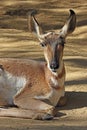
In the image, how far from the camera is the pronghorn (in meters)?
7.37

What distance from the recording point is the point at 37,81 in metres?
7.69

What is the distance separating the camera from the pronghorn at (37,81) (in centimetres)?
737

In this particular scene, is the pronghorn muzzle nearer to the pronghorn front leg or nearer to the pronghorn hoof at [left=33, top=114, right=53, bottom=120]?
the pronghorn front leg

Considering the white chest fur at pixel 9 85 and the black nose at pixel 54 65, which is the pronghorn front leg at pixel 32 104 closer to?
the white chest fur at pixel 9 85

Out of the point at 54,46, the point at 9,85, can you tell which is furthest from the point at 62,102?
the point at 54,46

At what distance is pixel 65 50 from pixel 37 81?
4.67 meters

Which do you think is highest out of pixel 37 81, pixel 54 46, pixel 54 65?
pixel 54 46

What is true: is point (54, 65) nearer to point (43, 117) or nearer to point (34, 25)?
point (43, 117)

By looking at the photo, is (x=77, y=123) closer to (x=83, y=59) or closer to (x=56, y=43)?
(x=56, y=43)

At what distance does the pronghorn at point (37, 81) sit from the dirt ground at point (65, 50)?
0.80 feet

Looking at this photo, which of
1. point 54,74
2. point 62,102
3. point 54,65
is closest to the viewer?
point 54,65

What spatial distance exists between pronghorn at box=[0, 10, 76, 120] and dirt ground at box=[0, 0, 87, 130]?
244mm

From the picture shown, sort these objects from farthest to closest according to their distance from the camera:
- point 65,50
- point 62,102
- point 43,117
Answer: point 65,50 → point 62,102 → point 43,117

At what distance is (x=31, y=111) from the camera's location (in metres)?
7.36
